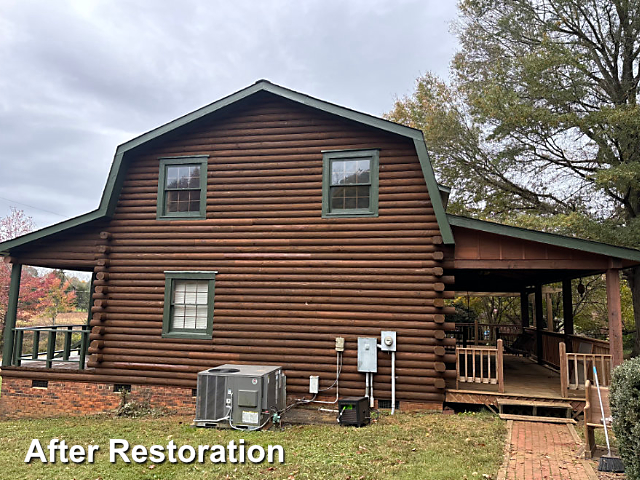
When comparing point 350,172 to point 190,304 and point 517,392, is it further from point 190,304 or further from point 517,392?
point 517,392

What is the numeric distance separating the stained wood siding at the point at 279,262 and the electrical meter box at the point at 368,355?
21 centimetres

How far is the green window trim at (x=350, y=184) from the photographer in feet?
32.2

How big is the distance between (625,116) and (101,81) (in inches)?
2423

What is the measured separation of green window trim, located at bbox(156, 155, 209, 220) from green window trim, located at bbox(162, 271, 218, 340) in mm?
1269

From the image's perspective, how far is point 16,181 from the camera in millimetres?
87625

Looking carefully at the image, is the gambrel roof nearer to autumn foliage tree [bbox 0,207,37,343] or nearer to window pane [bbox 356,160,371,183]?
window pane [bbox 356,160,371,183]

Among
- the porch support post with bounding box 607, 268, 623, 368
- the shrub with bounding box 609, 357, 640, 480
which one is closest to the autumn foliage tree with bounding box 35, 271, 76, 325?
the porch support post with bounding box 607, 268, 623, 368

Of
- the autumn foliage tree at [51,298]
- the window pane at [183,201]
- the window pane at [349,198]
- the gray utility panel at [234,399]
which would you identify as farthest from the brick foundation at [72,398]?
the autumn foliage tree at [51,298]

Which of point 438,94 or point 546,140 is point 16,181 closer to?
point 438,94

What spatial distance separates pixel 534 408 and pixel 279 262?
18.5 feet

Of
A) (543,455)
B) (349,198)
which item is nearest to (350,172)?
(349,198)

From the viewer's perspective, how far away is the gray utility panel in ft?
27.1

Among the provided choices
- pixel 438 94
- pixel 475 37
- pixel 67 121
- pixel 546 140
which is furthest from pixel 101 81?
pixel 546 140

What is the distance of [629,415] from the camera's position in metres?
4.86
